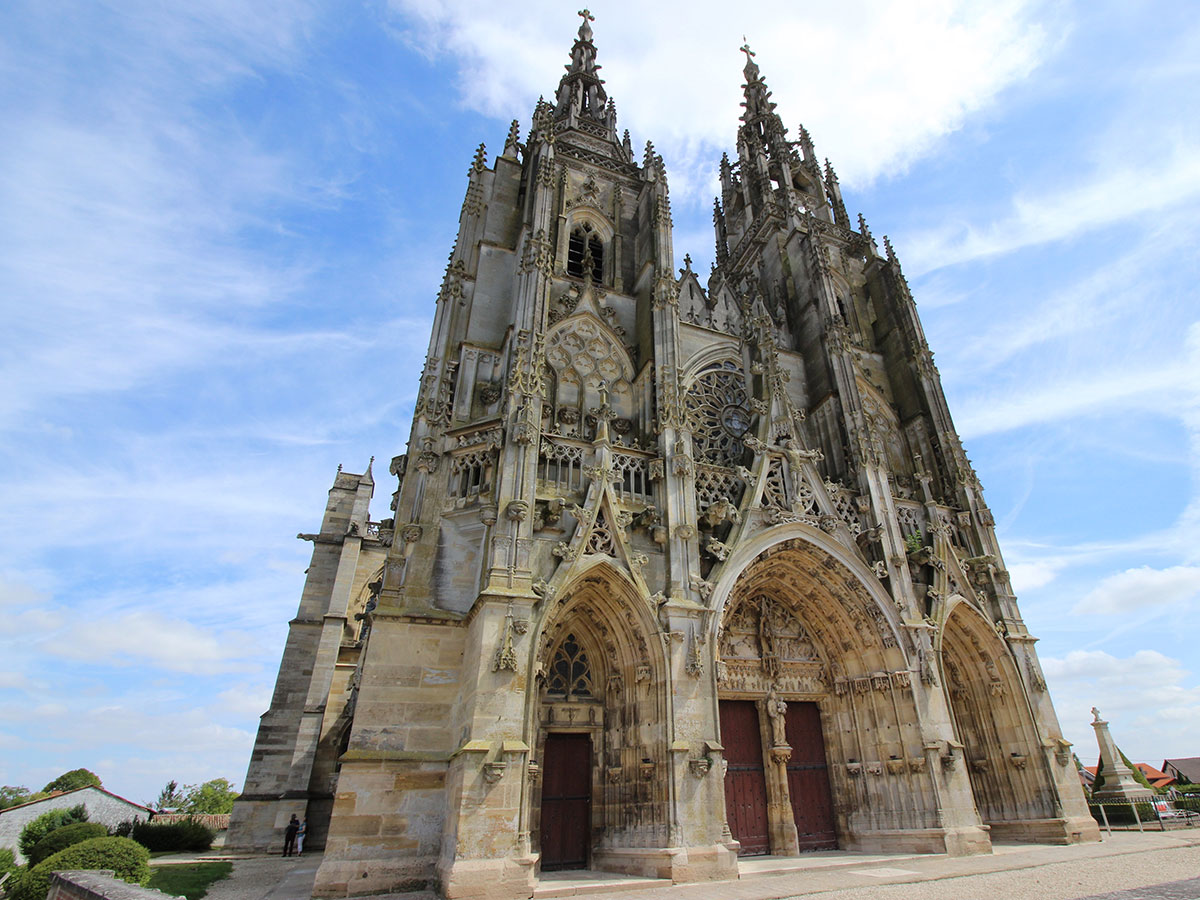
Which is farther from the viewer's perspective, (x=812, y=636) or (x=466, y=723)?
(x=812, y=636)

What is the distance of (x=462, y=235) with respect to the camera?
17.2 m

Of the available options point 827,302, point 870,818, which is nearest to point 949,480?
point 827,302

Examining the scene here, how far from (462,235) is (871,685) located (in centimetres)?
1488

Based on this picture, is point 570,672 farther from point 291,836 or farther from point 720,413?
point 291,836

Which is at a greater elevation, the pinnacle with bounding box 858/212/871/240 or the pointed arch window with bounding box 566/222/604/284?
the pinnacle with bounding box 858/212/871/240

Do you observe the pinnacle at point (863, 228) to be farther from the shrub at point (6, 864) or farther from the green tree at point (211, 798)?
the green tree at point (211, 798)

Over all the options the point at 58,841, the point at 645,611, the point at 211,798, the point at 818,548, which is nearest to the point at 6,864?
the point at 58,841

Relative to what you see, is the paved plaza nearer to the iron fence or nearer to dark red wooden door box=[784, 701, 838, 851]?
dark red wooden door box=[784, 701, 838, 851]

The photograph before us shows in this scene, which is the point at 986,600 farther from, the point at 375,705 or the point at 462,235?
the point at 462,235

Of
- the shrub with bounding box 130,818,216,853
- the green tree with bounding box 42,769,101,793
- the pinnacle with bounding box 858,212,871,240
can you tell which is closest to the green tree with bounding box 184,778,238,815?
the green tree with bounding box 42,769,101,793

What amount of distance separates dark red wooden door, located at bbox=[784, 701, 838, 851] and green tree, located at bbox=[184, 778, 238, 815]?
67.6 m

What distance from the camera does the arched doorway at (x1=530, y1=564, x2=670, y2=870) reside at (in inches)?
413

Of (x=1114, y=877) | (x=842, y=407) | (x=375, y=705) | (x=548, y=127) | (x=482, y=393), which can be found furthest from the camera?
(x=548, y=127)

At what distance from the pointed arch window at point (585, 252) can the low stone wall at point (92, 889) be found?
628 inches
